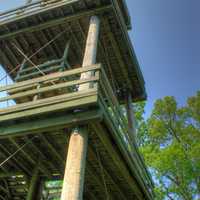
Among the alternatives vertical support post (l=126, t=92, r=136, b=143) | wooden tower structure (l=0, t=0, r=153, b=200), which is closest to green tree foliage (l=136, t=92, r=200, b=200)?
vertical support post (l=126, t=92, r=136, b=143)

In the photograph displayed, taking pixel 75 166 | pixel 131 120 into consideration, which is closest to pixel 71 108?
pixel 75 166

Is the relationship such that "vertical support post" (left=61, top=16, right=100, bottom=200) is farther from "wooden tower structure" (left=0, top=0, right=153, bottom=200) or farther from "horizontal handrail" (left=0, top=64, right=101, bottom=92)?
"horizontal handrail" (left=0, top=64, right=101, bottom=92)

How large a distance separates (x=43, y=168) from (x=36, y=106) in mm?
3168

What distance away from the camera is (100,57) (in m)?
10.3

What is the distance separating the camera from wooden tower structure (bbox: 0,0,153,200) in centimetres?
538

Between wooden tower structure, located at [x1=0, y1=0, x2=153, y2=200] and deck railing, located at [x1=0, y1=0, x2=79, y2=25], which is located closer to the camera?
wooden tower structure, located at [x1=0, y1=0, x2=153, y2=200]

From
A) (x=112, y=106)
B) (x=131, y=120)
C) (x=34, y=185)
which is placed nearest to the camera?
(x=112, y=106)

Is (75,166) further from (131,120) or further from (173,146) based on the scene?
(173,146)

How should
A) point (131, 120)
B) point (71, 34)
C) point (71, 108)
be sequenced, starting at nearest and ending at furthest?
point (71, 108) < point (71, 34) < point (131, 120)

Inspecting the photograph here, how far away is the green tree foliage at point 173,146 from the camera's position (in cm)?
1268

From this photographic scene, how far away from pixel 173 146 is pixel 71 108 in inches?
369

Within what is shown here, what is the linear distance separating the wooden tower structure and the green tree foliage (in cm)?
398

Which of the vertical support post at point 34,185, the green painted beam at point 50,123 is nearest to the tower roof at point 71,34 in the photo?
the green painted beam at point 50,123

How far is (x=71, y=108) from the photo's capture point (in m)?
5.30
